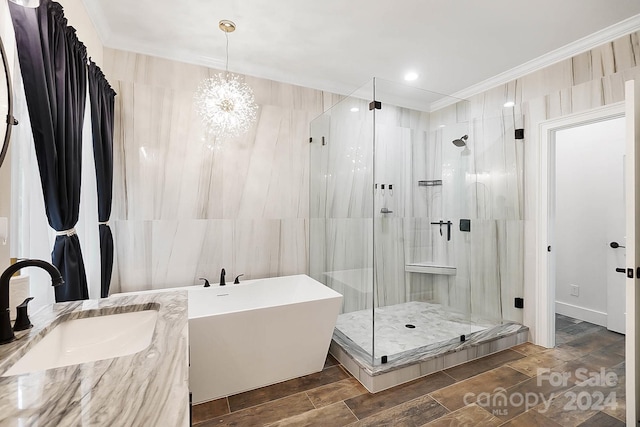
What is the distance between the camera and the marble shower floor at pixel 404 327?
253 centimetres

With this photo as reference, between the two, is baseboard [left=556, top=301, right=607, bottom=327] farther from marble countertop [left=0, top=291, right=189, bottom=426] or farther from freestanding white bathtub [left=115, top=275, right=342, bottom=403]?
marble countertop [left=0, top=291, right=189, bottom=426]

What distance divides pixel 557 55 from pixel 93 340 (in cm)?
402

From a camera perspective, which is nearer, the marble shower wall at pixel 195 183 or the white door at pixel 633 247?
the white door at pixel 633 247

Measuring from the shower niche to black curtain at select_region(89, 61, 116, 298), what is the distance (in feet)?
6.14

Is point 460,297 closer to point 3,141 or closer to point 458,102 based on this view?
point 458,102

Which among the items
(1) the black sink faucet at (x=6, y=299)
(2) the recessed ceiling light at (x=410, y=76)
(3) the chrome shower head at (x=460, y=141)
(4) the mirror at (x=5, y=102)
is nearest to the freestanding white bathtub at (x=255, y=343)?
(1) the black sink faucet at (x=6, y=299)

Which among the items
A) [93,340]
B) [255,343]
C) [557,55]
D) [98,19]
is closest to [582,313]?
[557,55]

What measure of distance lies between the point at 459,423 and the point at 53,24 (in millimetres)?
3189

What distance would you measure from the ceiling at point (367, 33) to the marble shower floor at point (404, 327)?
2.40m

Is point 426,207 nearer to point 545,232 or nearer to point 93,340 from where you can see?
point 545,232

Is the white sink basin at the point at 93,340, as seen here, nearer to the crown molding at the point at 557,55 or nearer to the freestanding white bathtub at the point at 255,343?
the freestanding white bathtub at the point at 255,343

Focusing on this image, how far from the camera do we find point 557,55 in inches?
106

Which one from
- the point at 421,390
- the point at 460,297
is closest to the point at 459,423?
the point at 421,390

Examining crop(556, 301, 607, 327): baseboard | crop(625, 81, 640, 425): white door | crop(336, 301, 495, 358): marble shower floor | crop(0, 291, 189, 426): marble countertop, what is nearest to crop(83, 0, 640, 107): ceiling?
crop(625, 81, 640, 425): white door
